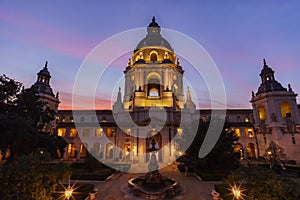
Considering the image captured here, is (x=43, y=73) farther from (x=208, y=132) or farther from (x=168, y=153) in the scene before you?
(x=208, y=132)

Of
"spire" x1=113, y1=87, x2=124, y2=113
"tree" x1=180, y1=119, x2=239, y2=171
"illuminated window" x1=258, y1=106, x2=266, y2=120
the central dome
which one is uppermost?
the central dome

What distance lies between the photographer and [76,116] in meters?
57.2

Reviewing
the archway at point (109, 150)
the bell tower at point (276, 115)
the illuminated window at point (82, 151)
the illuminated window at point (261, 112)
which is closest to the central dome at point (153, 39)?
the bell tower at point (276, 115)

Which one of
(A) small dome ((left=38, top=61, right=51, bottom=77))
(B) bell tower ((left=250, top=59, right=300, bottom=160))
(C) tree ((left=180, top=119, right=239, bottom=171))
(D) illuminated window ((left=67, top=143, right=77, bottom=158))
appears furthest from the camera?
(D) illuminated window ((left=67, top=143, right=77, bottom=158))

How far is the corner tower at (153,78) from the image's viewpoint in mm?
51409

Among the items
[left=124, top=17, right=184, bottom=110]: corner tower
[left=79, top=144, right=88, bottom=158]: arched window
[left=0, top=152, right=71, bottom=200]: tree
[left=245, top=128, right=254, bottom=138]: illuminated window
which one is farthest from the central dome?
[left=0, top=152, right=71, bottom=200]: tree

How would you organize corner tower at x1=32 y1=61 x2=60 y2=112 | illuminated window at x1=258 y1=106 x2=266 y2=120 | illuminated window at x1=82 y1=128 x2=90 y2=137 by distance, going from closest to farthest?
corner tower at x1=32 y1=61 x2=60 y2=112
illuminated window at x1=258 y1=106 x2=266 y2=120
illuminated window at x1=82 y1=128 x2=90 y2=137

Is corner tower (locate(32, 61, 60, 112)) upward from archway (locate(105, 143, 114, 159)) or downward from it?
upward

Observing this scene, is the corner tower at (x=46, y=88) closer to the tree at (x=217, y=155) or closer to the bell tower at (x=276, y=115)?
the tree at (x=217, y=155)

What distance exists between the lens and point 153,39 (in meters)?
64.1

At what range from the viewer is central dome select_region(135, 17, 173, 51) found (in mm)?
62544

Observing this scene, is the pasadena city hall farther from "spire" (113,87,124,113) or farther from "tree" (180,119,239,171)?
"tree" (180,119,239,171)

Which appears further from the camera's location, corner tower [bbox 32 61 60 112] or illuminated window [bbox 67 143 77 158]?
illuminated window [bbox 67 143 77 158]

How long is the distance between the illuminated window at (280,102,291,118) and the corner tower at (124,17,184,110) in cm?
2649
